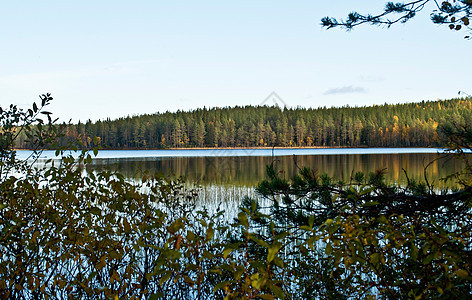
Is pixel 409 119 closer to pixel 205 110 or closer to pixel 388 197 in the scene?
pixel 205 110

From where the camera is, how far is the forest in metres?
115

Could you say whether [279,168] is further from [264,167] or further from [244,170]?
[264,167]

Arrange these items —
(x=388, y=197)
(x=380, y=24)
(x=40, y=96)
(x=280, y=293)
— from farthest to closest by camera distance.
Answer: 1. (x=380, y=24)
2. (x=388, y=197)
3. (x=40, y=96)
4. (x=280, y=293)

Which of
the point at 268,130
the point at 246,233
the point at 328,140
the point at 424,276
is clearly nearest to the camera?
the point at 246,233

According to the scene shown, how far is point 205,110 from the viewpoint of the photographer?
140125mm

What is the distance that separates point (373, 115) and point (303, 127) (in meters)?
27.8

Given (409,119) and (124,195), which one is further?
(409,119)

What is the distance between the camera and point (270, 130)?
382ft

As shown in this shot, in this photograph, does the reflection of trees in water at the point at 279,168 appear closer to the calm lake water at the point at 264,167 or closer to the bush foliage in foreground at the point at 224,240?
the calm lake water at the point at 264,167

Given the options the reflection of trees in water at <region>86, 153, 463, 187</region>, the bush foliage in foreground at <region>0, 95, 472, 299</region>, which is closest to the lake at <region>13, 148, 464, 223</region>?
the reflection of trees in water at <region>86, 153, 463, 187</region>

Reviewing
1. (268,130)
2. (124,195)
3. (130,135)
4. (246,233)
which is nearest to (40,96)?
(124,195)

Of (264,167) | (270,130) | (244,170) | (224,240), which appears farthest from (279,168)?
(270,130)

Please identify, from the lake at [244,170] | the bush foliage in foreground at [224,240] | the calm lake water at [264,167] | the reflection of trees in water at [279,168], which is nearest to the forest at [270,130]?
the calm lake water at [264,167]

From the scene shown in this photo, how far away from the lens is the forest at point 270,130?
115 metres
